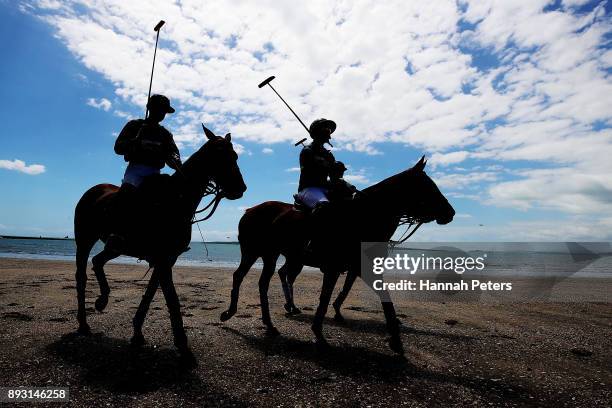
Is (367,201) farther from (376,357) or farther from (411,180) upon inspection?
(376,357)

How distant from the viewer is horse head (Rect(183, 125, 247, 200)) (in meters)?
5.44

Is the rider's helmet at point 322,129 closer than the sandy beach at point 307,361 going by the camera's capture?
No

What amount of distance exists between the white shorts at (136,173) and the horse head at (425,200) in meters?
4.75

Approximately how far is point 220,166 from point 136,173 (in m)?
1.76

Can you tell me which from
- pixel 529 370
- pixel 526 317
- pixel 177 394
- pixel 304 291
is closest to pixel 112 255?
pixel 177 394

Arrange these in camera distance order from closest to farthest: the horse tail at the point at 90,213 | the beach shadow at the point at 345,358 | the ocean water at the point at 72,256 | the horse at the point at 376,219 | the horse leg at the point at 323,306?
the beach shadow at the point at 345,358
the horse leg at the point at 323,306
the horse at the point at 376,219
the horse tail at the point at 90,213
the ocean water at the point at 72,256

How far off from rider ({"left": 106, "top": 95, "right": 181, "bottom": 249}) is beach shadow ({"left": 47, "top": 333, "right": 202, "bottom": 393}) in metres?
1.72

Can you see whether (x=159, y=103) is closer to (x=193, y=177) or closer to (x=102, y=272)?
(x=193, y=177)

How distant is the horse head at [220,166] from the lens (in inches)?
214

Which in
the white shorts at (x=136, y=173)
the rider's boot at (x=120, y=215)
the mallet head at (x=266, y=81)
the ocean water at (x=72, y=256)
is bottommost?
the ocean water at (x=72, y=256)

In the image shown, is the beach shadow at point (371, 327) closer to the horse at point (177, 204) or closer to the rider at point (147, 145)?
the horse at point (177, 204)

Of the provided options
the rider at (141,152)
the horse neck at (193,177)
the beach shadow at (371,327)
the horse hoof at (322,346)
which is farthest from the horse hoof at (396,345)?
the rider at (141,152)

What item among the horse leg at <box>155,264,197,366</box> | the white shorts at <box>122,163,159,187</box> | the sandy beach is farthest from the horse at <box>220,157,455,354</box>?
the white shorts at <box>122,163,159,187</box>

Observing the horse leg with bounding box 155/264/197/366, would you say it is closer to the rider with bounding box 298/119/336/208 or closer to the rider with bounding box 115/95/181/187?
the rider with bounding box 115/95/181/187
